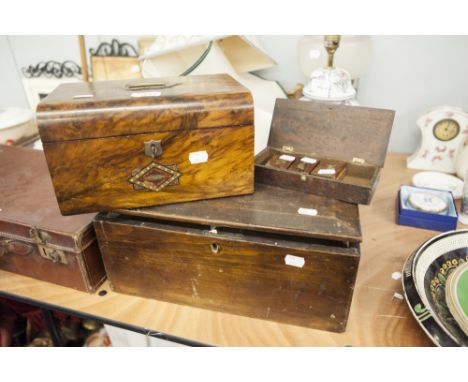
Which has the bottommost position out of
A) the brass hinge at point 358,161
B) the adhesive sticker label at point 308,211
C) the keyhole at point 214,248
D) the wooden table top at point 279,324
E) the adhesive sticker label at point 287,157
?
the wooden table top at point 279,324

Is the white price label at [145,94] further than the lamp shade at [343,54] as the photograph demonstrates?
No

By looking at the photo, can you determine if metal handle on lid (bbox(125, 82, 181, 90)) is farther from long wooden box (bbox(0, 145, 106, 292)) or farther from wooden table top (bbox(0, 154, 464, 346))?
wooden table top (bbox(0, 154, 464, 346))

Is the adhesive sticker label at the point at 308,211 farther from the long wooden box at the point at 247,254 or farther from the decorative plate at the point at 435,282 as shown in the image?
the decorative plate at the point at 435,282

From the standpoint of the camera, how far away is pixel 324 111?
987mm

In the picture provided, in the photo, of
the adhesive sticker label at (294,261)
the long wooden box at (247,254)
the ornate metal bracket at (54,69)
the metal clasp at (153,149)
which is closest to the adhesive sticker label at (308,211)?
the long wooden box at (247,254)

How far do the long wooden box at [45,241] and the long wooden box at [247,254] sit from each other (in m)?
0.05

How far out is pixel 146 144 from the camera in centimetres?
77

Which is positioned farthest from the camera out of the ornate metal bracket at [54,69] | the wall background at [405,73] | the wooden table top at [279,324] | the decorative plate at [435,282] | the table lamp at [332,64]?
the ornate metal bracket at [54,69]

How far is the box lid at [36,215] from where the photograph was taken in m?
0.87

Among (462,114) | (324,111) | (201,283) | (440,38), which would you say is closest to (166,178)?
(201,283)

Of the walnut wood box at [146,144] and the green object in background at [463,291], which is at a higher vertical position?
the walnut wood box at [146,144]

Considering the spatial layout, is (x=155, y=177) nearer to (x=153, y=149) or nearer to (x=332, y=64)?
(x=153, y=149)
